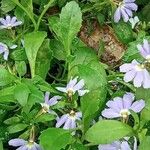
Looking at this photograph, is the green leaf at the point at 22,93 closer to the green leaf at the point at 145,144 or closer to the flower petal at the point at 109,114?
the flower petal at the point at 109,114

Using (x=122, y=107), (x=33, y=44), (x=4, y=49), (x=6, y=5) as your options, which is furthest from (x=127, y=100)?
(x=6, y=5)

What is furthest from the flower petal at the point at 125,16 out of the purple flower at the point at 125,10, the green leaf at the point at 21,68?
the green leaf at the point at 21,68

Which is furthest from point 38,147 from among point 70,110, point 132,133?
point 132,133

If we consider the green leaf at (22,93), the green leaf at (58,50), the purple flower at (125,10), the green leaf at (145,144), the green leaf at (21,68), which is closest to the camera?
the green leaf at (145,144)

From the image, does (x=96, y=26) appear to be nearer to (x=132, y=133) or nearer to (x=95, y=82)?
(x=95, y=82)

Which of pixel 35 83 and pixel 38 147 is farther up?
pixel 35 83

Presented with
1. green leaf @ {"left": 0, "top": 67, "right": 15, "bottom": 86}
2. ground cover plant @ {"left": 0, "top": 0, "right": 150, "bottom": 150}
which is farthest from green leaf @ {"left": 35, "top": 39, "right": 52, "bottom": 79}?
green leaf @ {"left": 0, "top": 67, "right": 15, "bottom": 86}

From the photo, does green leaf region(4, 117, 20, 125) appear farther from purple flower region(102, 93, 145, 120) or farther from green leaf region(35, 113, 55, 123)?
purple flower region(102, 93, 145, 120)
